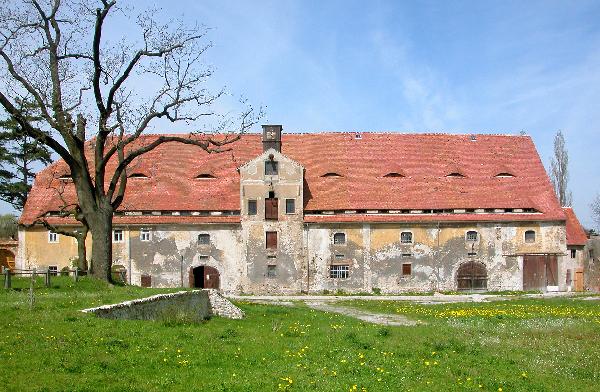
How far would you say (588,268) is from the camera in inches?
1869

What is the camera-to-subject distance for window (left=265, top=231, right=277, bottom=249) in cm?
4369

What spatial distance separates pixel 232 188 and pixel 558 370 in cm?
3465

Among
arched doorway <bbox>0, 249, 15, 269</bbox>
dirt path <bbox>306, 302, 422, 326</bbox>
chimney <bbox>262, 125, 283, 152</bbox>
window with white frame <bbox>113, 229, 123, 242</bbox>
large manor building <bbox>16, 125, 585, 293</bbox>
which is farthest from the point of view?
arched doorway <bbox>0, 249, 15, 269</bbox>

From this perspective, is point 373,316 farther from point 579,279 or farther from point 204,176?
point 579,279

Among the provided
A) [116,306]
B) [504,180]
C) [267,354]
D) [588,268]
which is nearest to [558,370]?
[267,354]

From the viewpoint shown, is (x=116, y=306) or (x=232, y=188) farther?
Result: (x=232, y=188)

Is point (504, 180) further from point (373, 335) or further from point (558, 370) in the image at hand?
point (558, 370)

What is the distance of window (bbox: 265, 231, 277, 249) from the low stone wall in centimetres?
1727

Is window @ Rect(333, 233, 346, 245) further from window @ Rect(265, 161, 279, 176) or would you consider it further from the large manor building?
window @ Rect(265, 161, 279, 176)

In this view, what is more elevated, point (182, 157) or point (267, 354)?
point (182, 157)

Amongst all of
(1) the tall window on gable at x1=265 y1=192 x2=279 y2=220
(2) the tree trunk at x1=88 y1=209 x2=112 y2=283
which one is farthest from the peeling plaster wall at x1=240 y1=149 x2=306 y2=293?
(2) the tree trunk at x1=88 y1=209 x2=112 y2=283

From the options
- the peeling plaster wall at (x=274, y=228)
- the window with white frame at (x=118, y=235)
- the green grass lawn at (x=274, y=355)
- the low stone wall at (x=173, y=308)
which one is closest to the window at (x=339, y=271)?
the peeling plaster wall at (x=274, y=228)

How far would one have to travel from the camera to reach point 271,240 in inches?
1722

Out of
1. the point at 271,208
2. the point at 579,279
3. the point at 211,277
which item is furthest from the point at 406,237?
the point at 211,277
